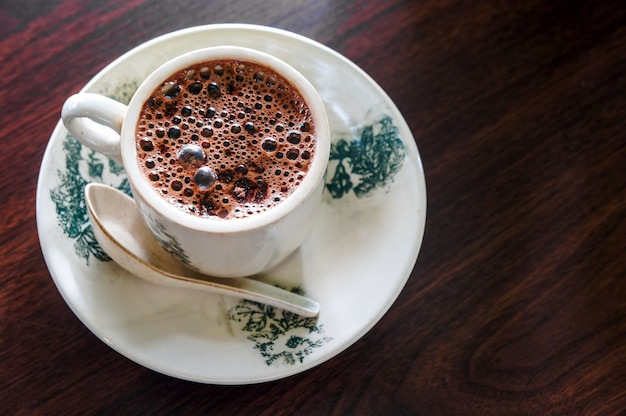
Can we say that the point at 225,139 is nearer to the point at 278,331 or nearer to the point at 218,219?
the point at 218,219

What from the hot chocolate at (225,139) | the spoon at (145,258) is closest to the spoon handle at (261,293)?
the spoon at (145,258)

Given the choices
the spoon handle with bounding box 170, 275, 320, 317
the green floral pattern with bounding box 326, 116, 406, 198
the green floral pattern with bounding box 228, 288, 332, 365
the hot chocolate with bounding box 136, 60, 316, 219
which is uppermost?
the hot chocolate with bounding box 136, 60, 316, 219

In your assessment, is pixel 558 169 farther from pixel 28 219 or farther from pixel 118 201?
pixel 28 219

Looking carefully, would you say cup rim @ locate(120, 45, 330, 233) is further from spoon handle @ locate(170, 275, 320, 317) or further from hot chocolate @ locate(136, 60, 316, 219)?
spoon handle @ locate(170, 275, 320, 317)

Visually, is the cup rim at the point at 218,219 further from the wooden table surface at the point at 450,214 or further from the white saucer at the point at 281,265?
the wooden table surface at the point at 450,214

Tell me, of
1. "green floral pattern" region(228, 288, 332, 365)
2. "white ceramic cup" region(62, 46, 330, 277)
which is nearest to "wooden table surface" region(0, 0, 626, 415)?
"green floral pattern" region(228, 288, 332, 365)

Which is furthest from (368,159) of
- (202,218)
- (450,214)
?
(202,218)
